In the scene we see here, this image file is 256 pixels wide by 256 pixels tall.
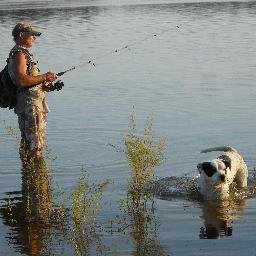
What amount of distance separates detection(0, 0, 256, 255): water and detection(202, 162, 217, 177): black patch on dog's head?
43cm

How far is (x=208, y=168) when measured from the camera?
→ 8242 millimetres

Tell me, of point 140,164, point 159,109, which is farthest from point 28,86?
point 159,109

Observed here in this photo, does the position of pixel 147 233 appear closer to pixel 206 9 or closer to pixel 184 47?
pixel 184 47

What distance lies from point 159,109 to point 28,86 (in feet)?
18.1

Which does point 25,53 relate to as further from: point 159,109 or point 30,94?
point 159,109

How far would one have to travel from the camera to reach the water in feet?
24.6

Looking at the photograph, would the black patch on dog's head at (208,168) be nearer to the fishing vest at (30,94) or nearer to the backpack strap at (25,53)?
the fishing vest at (30,94)

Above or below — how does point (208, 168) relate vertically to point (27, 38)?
below

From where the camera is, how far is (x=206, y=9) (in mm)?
45094

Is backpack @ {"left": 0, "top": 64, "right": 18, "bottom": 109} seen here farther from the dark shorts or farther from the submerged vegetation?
the submerged vegetation

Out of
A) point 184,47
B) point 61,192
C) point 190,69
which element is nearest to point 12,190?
point 61,192

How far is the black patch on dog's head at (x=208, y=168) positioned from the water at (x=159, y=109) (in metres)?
0.43

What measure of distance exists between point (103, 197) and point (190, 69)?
10.9m

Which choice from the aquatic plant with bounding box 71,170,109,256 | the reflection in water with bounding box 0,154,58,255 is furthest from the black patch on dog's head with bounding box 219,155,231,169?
the reflection in water with bounding box 0,154,58,255
